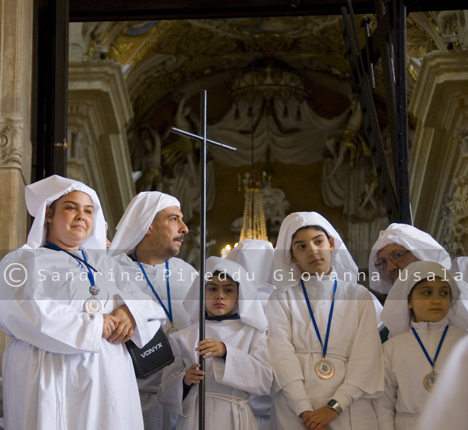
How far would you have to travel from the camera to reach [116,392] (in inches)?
150

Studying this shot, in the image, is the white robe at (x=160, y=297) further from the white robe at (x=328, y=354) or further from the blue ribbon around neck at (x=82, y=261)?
the blue ribbon around neck at (x=82, y=261)

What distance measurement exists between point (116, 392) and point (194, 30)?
1232 cm

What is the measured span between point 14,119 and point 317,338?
9.57 ft

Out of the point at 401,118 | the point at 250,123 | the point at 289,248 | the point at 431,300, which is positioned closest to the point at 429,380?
the point at 431,300

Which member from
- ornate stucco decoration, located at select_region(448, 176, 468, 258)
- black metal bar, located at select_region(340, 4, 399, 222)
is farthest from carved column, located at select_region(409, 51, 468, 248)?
black metal bar, located at select_region(340, 4, 399, 222)

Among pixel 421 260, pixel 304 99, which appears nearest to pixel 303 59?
pixel 304 99

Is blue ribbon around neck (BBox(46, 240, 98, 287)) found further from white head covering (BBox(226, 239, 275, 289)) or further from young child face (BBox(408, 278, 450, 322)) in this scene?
young child face (BBox(408, 278, 450, 322))

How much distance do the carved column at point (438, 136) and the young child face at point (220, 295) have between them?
761 cm

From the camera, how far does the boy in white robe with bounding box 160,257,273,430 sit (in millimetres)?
4184

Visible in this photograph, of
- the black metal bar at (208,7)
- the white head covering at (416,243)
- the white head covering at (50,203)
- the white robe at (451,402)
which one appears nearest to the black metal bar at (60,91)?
the black metal bar at (208,7)

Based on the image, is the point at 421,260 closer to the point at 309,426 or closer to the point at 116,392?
the point at 309,426

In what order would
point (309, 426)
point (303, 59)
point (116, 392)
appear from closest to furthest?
point (116, 392) < point (309, 426) < point (303, 59)

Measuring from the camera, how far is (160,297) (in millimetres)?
4977

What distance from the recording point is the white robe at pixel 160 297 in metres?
4.63
